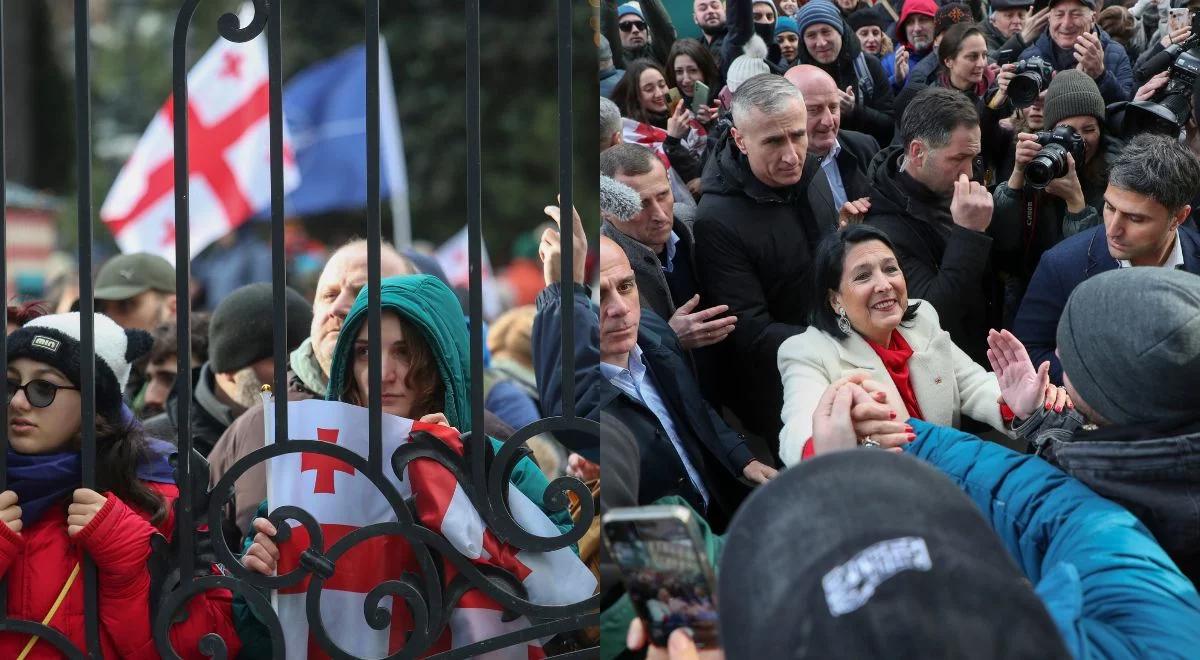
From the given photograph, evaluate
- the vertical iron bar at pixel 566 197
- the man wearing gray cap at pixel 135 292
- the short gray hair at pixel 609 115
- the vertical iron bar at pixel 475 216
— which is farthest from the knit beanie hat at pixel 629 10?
the man wearing gray cap at pixel 135 292

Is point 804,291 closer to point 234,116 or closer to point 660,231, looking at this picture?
point 660,231

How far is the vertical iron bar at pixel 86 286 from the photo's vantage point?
8.04ft

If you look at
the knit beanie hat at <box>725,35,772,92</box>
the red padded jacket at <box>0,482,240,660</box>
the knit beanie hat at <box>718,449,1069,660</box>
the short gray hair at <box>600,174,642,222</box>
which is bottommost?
the red padded jacket at <box>0,482,240,660</box>

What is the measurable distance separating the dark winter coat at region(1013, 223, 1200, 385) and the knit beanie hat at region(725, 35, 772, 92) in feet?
1.48

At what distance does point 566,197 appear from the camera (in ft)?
8.04

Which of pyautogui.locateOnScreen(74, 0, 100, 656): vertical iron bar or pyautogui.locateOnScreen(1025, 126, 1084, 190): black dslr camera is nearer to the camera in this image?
pyautogui.locateOnScreen(1025, 126, 1084, 190): black dslr camera

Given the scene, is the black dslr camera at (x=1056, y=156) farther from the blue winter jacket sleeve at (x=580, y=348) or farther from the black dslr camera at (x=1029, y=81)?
the blue winter jacket sleeve at (x=580, y=348)

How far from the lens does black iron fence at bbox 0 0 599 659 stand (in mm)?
2465

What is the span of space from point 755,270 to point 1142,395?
56 cm

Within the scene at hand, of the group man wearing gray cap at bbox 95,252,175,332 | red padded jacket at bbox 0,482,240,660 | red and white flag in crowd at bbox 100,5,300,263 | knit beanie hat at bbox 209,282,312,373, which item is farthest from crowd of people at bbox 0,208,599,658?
red and white flag in crowd at bbox 100,5,300,263

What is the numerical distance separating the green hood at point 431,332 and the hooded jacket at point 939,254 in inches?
40.9

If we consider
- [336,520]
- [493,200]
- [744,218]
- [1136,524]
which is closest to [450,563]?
[336,520]

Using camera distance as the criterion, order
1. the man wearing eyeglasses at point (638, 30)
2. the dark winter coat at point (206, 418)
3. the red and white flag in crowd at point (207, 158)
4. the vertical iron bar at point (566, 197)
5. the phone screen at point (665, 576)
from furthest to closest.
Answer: the red and white flag in crowd at point (207, 158), the dark winter coat at point (206, 418), the vertical iron bar at point (566, 197), the man wearing eyeglasses at point (638, 30), the phone screen at point (665, 576)

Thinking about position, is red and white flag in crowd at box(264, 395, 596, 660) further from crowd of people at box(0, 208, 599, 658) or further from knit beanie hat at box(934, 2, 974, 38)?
knit beanie hat at box(934, 2, 974, 38)
